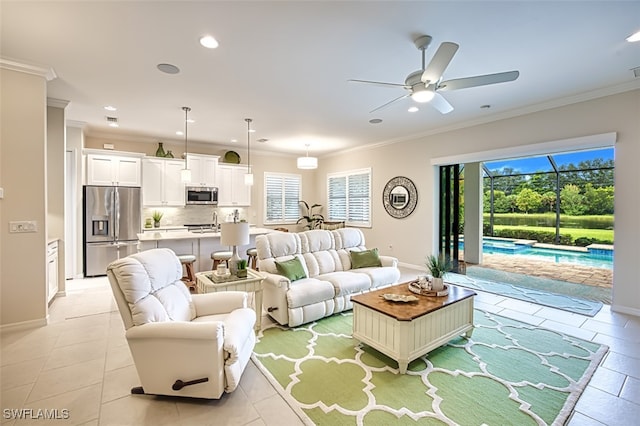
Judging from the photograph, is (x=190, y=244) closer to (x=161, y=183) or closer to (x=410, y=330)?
(x=161, y=183)

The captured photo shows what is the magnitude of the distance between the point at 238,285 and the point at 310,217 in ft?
19.6

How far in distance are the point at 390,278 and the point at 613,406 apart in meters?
2.51

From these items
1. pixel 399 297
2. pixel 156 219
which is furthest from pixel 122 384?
pixel 156 219

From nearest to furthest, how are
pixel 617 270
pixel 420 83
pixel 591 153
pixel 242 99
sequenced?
pixel 420 83 → pixel 617 270 → pixel 242 99 → pixel 591 153

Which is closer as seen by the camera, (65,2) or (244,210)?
(65,2)

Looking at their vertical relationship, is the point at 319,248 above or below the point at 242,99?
below

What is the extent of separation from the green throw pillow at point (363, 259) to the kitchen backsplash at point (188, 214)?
172 inches

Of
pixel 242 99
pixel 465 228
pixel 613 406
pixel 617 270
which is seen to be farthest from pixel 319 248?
pixel 465 228

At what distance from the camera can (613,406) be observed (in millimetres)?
2055

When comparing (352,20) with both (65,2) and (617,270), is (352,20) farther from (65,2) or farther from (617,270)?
(617,270)

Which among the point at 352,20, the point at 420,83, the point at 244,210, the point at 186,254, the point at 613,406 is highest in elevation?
the point at 352,20

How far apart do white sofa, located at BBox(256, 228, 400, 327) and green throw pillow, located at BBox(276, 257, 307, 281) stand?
0.07 meters

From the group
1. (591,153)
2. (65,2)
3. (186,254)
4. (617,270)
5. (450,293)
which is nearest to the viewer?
(65,2)

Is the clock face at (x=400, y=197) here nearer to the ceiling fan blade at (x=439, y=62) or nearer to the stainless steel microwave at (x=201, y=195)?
the ceiling fan blade at (x=439, y=62)
